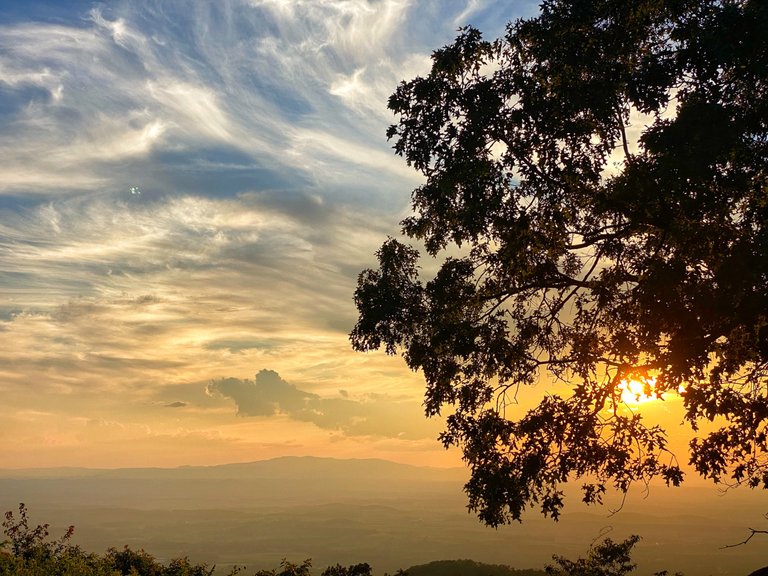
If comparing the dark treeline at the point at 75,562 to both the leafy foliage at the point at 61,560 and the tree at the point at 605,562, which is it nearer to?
the leafy foliage at the point at 61,560

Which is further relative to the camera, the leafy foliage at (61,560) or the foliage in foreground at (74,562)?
the foliage in foreground at (74,562)

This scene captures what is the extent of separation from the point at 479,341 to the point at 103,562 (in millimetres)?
14665

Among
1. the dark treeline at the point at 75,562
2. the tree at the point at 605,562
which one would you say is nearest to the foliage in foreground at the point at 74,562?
the dark treeline at the point at 75,562

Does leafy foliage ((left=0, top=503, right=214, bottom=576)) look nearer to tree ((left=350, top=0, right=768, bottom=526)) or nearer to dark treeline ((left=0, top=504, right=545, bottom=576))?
dark treeline ((left=0, top=504, right=545, bottom=576))

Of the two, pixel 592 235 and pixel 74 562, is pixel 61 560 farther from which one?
pixel 592 235

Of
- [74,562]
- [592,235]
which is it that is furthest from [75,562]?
[592,235]

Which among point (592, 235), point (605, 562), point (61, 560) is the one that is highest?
point (592, 235)

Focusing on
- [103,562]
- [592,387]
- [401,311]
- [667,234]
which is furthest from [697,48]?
[103,562]

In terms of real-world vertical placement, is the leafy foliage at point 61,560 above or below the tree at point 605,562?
above

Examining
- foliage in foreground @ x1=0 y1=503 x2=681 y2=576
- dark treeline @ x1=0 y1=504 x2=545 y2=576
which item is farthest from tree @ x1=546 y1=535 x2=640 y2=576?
foliage in foreground @ x1=0 y1=503 x2=681 y2=576

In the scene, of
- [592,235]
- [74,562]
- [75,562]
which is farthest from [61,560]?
[592,235]

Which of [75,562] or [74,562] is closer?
[74,562]

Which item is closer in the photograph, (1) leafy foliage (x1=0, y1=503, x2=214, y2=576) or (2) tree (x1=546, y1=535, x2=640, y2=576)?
(1) leafy foliage (x1=0, y1=503, x2=214, y2=576)

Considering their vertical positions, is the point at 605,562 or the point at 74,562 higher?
the point at 74,562
